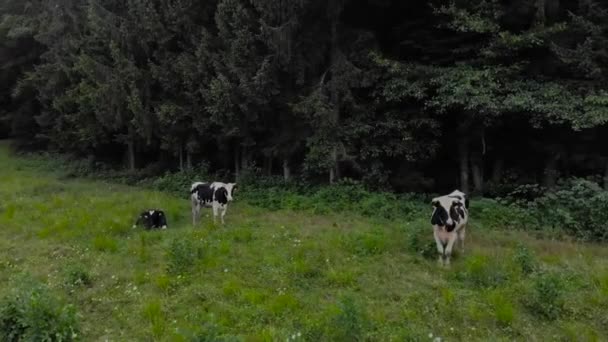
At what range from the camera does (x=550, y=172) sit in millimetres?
14227

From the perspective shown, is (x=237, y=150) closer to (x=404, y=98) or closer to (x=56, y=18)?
(x=404, y=98)

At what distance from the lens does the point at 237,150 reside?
62.7 ft

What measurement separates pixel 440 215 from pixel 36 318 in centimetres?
713

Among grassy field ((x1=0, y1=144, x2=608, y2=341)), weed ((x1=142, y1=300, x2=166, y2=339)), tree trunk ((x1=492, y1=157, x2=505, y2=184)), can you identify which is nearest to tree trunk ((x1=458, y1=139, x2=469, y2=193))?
tree trunk ((x1=492, y1=157, x2=505, y2=184))

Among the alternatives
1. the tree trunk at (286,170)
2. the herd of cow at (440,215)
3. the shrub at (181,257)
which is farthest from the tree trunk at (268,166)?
the shrub at (181,257)

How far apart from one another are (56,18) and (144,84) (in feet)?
34.0

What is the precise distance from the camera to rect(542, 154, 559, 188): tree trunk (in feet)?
46.6

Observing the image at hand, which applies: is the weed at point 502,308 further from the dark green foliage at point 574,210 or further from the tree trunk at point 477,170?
the tree trunk at point 477,170

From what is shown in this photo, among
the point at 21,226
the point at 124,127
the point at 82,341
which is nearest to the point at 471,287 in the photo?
the point at 82,341

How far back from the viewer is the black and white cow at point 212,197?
12703mm

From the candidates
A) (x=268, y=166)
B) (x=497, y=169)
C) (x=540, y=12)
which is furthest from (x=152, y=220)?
(x=540, y=12)

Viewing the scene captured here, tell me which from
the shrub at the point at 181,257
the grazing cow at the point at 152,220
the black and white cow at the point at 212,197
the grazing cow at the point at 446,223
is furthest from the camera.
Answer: the black and white cow at the point at 212,197

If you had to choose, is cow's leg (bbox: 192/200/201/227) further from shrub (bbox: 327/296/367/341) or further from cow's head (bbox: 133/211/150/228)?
shrub (bbox: 327/296/367/341)

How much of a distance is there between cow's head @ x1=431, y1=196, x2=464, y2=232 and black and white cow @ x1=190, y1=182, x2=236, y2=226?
5758 millimetres
